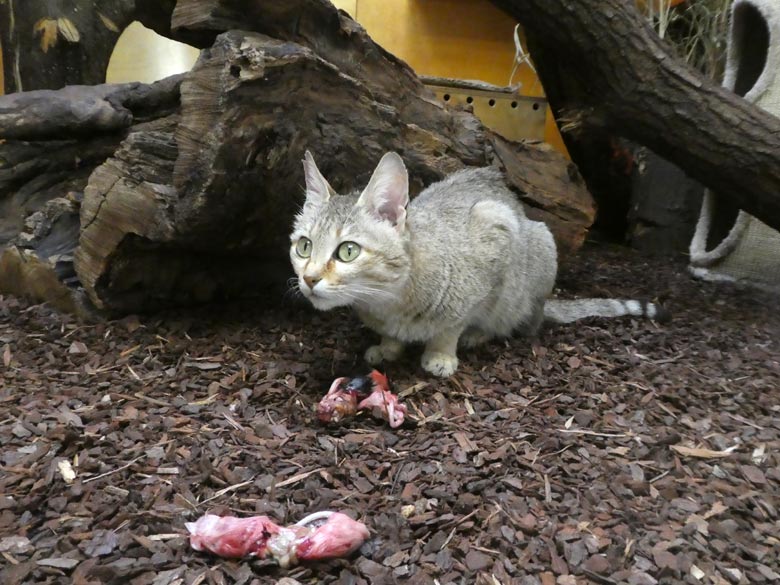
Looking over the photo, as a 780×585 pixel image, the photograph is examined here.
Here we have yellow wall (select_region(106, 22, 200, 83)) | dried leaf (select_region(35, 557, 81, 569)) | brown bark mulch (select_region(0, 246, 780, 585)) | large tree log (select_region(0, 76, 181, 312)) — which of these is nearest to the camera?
dried leaf (select_region(35, 557, 81, 569))

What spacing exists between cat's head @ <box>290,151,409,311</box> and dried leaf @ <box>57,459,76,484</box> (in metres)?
1.12

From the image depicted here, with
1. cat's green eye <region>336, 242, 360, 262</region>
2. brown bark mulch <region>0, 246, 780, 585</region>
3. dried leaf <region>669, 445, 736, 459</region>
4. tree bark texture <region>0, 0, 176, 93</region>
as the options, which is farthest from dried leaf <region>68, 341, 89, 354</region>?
dried leaf <region>669, 445, 736, 459</region>

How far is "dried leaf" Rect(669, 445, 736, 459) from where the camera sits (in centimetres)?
238

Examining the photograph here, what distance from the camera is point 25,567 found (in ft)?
5.44

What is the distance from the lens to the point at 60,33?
13.5 feet

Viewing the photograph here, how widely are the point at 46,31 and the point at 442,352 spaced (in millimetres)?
3409

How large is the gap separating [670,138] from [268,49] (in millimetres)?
2721

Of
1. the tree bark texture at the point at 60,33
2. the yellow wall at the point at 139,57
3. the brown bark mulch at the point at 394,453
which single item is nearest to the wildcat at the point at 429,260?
the brown bark mulch at the point at 394,453

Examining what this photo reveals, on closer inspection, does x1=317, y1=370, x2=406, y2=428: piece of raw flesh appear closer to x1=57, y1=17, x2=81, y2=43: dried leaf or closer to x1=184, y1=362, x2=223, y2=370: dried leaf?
x1=184, y1=362, x2=223, y2=370: dried leaf

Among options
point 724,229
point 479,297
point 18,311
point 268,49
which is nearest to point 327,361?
point 479,297

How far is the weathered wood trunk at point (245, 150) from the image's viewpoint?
2.73m

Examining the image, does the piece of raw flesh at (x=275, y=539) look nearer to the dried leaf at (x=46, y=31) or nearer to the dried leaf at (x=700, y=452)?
the dried leaf at (x=700, y=452)

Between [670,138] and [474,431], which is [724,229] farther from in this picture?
[474,431]

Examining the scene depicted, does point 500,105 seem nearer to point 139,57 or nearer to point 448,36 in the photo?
point 448,36
